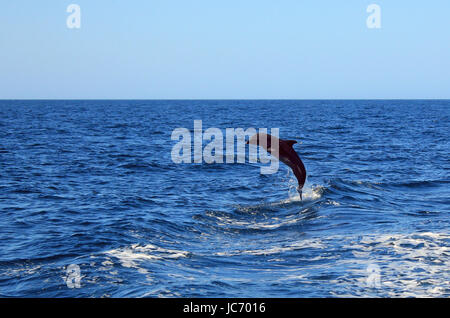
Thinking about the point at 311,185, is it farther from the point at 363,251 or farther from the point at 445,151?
the point at 445,151

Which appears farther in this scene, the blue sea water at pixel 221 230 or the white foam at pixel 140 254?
the white foam at pixel 140 254

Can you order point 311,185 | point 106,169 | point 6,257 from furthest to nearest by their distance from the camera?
point 106,169
point 311,185
point 6,257

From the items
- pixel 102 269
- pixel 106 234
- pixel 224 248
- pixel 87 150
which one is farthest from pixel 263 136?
pixel 87 150

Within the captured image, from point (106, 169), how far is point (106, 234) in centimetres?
1431

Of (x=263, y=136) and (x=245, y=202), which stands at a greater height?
(x=263, y=136)

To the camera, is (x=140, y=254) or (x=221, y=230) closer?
(x=140, y=254)

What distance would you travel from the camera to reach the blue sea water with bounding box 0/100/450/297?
11.6 meters

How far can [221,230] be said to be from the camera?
16.7 metres

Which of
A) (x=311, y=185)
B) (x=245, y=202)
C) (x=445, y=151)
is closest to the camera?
(x=245, y=202)

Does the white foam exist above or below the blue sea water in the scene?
below

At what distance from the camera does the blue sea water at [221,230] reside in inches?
456

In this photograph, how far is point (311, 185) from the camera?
24234 mm

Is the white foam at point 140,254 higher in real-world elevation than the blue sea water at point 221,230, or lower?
lower

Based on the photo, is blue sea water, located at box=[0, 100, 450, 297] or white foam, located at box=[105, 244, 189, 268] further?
white foam, located at box=[105, 244, 189, 268]
